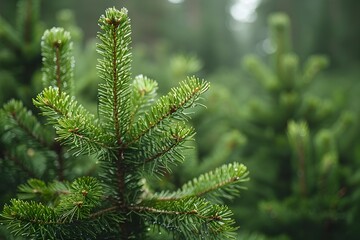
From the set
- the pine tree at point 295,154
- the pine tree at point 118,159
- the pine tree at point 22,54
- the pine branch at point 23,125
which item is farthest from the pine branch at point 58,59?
the pine tree at point 295,154

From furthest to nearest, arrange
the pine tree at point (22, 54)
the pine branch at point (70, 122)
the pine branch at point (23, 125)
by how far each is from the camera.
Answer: the pine tree at point (22, 54), the pine branch at point (23, 125), the pine branch at point (70, 122)

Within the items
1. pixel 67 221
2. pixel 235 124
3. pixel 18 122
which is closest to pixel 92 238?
pixel 67 221

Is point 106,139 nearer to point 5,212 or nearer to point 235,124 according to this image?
point 5,212

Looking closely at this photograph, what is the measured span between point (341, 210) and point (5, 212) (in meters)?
1.73

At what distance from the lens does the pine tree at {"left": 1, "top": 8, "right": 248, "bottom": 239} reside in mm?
838

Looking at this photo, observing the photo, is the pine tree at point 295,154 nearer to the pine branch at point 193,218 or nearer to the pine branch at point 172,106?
the pine branch at point 193,218

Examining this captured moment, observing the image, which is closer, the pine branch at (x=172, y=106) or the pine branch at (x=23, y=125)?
the pine branch at (x=172, y=106)

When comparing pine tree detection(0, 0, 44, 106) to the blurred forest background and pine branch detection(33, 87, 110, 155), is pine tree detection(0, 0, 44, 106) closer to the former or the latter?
the blurred forest background

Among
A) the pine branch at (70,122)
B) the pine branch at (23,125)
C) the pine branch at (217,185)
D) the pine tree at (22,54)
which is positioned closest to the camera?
the pine branch at (70,122)

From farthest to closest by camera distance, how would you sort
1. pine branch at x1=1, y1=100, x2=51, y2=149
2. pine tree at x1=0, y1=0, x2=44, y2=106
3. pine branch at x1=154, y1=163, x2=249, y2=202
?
1. pine tree at x1=0, y1=0, x2=44, y2=106
2. pine branch at x1=1, y1=100, x2=51, y2=149
3. pine branch at x1=154, y1=163, x2=249, y2=202

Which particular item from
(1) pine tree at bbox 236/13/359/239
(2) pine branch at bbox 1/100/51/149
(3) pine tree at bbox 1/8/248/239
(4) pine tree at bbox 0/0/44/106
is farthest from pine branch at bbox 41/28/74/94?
(1) pine tree at bbox 236/13/359/239

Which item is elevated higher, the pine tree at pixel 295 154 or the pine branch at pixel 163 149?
the pine tree at pixel 295 154

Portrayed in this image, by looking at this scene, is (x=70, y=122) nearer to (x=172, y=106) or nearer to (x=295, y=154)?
(x=172, y=106)

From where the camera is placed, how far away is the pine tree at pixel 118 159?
2.75 ft
